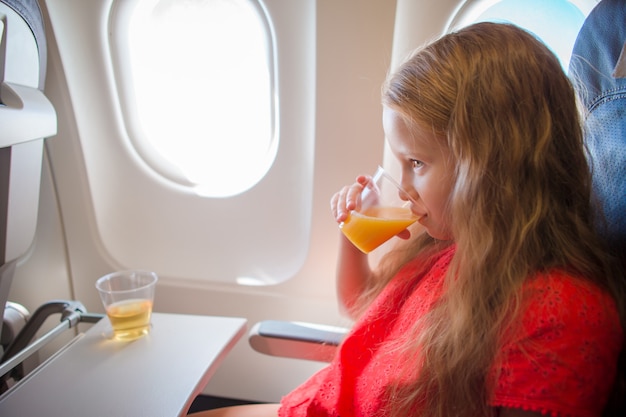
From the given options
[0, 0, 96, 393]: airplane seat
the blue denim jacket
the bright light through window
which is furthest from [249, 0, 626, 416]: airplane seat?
[0, 0, 96, 393]: airplane seat

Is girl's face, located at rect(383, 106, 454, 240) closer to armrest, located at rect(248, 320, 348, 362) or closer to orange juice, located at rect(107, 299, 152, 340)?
armrest, located at rect(248, 320, 348, 362)

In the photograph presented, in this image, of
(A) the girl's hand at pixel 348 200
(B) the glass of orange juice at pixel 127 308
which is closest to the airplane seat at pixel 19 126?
(B) the glass of orange juice at pixel 127 308

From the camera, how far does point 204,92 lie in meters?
1.55

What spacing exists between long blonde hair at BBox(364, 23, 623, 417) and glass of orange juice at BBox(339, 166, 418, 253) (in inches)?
4.7

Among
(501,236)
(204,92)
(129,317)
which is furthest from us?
(204,92)

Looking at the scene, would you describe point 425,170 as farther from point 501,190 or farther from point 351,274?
point 351,274

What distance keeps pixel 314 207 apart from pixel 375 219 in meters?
0.59

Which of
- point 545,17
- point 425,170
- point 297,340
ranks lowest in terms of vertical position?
point 297,340

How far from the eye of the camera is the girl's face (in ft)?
2.52

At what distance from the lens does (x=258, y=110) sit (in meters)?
1.52

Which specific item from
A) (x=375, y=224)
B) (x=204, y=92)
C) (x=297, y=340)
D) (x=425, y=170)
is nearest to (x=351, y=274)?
(x=297, y=340)

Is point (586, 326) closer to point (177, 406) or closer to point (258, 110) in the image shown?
point (177, 406)

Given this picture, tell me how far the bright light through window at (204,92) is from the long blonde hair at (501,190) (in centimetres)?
75

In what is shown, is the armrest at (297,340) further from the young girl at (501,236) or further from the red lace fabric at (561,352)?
the red lace fabric at (561,352)
